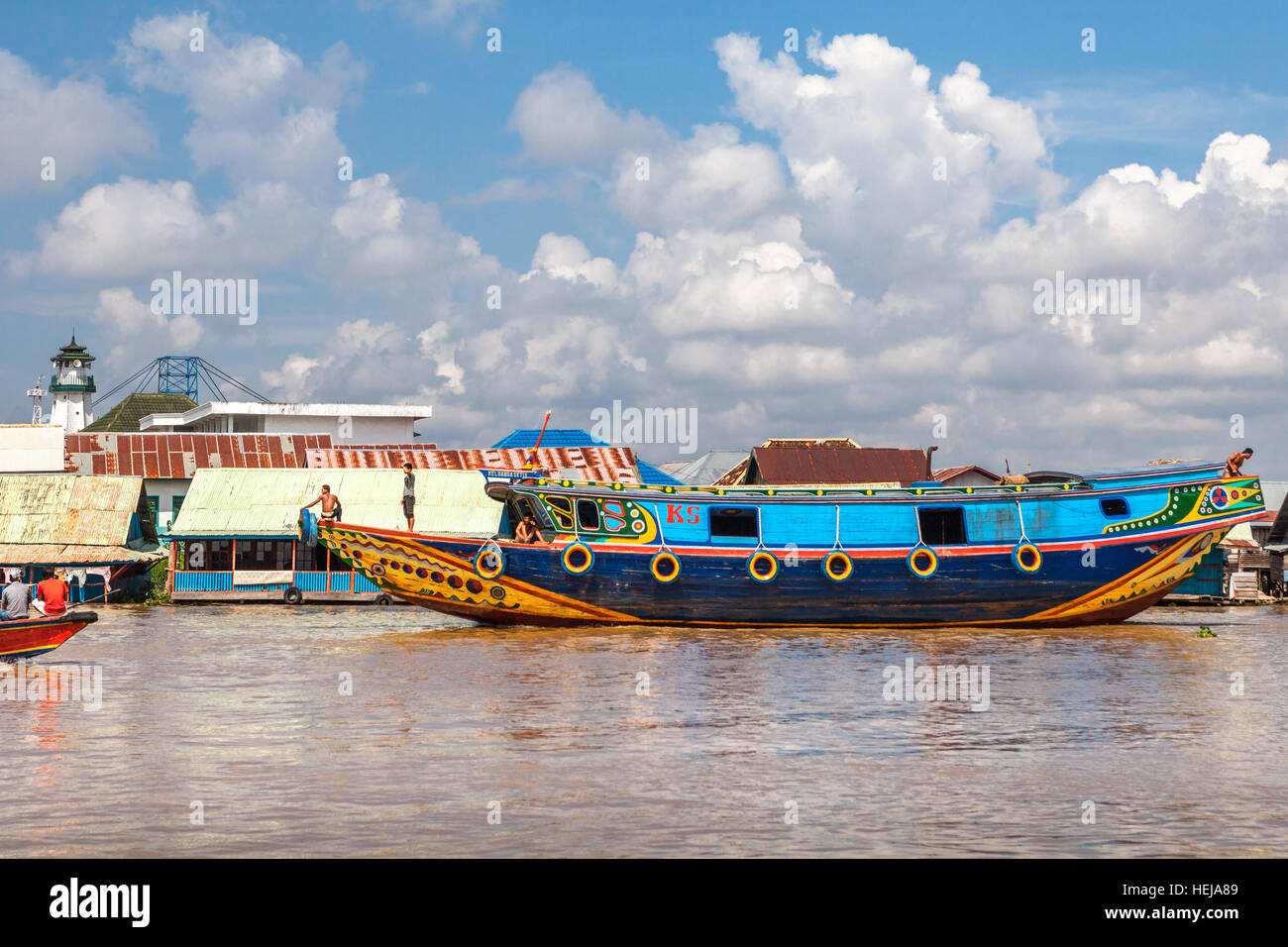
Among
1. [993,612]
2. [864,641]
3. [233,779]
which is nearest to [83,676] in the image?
[233,779]

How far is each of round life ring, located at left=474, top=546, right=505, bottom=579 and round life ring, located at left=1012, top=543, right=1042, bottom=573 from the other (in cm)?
1185

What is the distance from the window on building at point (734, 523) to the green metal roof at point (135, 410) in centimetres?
6677

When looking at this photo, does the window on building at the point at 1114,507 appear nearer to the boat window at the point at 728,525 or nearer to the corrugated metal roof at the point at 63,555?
the boat window at the point at 728,525

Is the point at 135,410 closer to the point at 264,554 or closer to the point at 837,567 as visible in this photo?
the point at 264,554

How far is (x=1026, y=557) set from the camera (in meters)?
29.2

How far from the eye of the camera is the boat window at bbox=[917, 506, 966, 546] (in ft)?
95.1

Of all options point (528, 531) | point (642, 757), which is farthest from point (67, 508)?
point (642, 757)

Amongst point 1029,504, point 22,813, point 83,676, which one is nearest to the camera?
point 22,813

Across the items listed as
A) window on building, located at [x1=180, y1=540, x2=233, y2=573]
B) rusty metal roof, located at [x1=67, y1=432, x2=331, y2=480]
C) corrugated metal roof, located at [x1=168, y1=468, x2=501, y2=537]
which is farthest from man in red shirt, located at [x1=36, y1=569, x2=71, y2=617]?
rusty metal roof, located at [x1=67, y1=432, x2=331, y2=480]

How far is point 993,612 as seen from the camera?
29375mm

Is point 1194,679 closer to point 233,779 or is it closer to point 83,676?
point 233,779

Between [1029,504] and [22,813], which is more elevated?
[1029,504]
